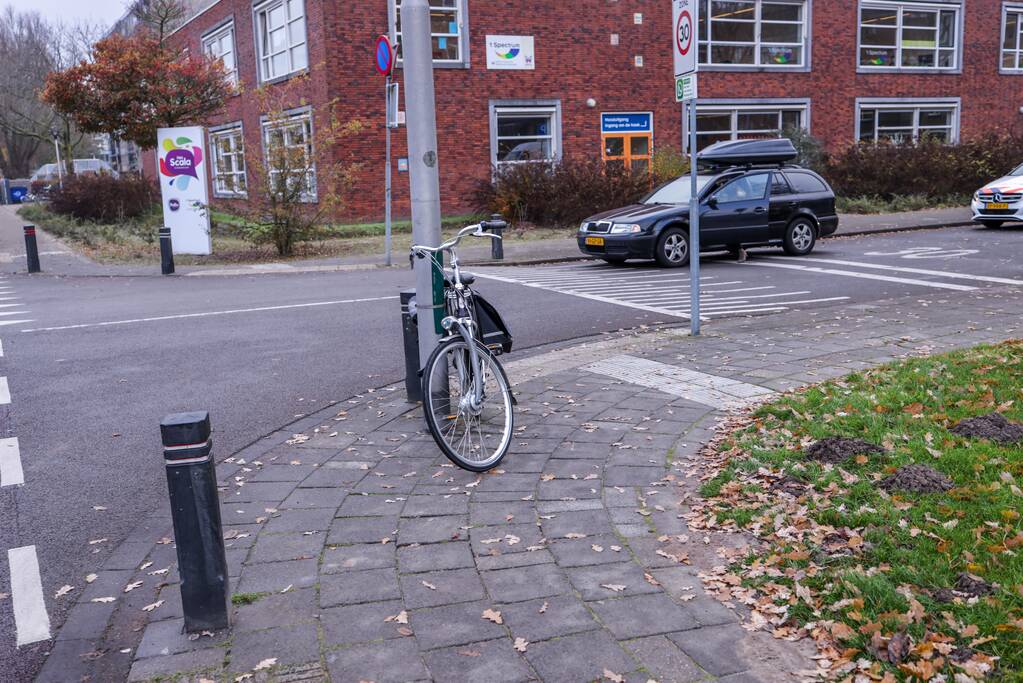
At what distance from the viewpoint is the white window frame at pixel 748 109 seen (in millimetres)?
30109

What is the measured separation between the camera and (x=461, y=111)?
26.2 m

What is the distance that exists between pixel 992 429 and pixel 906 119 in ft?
105

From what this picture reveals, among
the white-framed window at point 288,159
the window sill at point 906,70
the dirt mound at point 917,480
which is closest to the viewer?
the dirt mound at point 917,480

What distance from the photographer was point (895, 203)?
88.9ft

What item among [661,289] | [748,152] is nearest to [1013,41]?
[748,152]

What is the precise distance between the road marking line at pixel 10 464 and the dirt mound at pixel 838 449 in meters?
4.65

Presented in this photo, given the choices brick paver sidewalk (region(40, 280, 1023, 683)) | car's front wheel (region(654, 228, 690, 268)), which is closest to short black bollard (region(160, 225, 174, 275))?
car's front wheel (region(654, 228, 690, 268))

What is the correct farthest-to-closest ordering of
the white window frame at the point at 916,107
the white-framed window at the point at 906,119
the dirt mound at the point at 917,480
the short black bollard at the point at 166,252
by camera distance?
1. the white-framed window at the point at 906,119
2. the white window frame at the point at 916,107
3. the short black bollard at the point at 166,252
4. the dirt mound at the point at 917,480

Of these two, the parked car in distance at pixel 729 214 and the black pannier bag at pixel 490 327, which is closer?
the black pannier bag at pixel 490 327

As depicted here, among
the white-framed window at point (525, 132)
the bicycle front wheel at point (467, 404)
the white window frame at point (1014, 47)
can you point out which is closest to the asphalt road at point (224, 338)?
the bicycle front wheel at point (467, 404)

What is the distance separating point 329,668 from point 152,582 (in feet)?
4.28

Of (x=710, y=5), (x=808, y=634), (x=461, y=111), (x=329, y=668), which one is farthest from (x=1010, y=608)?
(x=710, y=5)

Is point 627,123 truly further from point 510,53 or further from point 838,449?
point 838,449

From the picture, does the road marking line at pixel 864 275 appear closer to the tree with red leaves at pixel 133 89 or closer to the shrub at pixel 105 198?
the tree with red leaves at pixel 133 89
